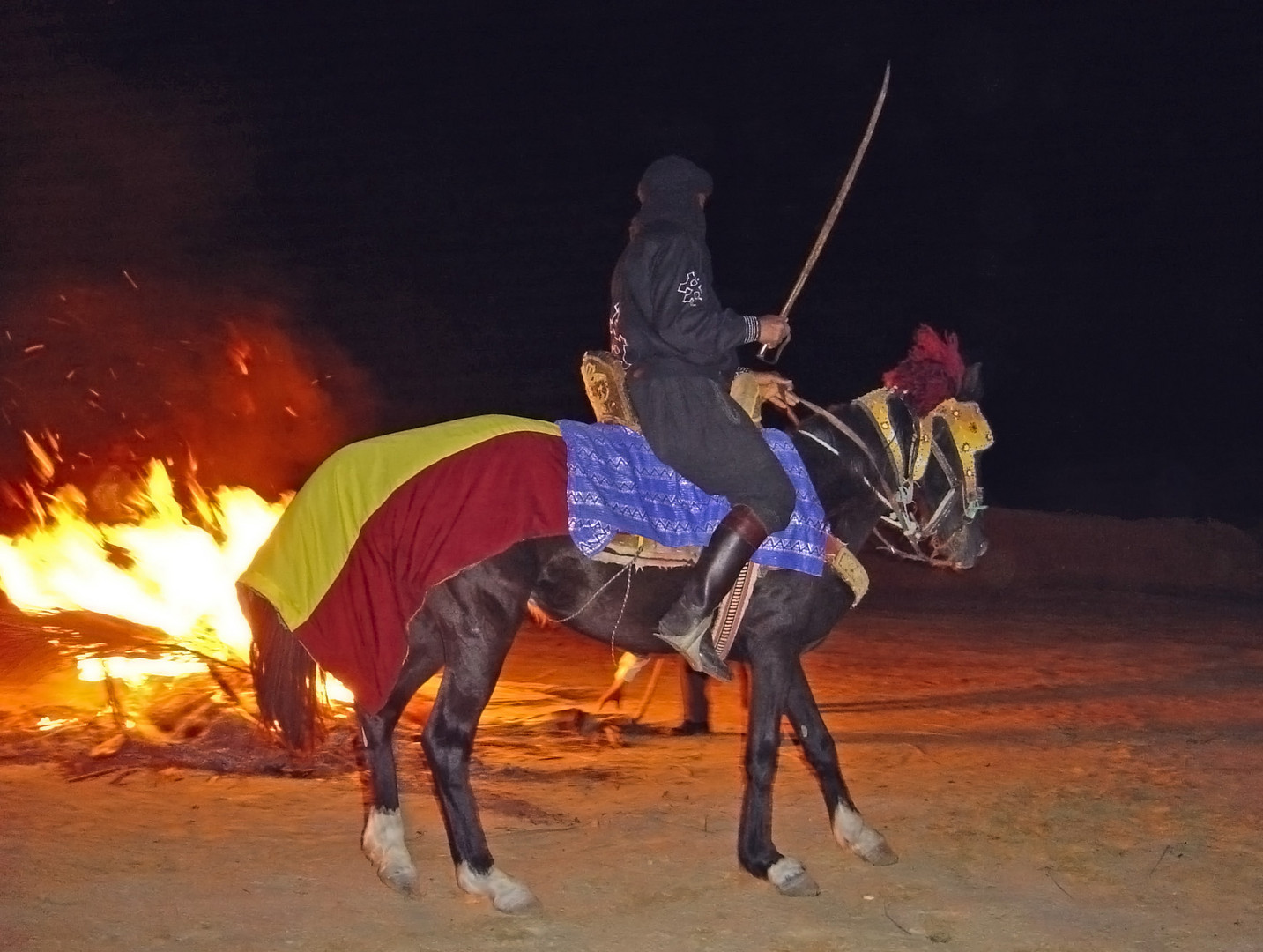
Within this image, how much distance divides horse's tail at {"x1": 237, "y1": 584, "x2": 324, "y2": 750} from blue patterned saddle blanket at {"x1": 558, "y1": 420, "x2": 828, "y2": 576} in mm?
1344

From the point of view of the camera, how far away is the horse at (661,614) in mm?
5191

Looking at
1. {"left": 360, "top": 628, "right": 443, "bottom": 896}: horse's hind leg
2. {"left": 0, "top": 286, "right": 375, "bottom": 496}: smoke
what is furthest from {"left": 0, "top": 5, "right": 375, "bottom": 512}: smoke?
{"left": 360, "top": 628, "right": 443, "bottom": 896}: horse's hind leg

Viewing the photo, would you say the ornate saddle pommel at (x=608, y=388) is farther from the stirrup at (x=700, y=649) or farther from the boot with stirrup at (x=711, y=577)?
the stirrup at (x=700, y=649)

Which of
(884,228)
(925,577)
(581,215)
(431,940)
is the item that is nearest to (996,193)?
(884,228)

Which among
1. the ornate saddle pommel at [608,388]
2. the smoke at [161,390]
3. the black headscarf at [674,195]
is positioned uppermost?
the black headscarf at [674,195]

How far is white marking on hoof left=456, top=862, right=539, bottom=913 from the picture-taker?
197 inches

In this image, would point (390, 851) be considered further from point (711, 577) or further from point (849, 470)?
point (849, 470)

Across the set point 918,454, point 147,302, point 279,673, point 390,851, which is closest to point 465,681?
point 390,851

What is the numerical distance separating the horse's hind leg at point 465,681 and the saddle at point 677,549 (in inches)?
17.6

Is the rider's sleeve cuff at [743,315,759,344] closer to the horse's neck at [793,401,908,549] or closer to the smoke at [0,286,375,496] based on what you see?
the horse's neck at [793,401,908,549]

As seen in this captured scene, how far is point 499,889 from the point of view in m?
5.04

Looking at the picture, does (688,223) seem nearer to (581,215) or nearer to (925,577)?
(925,577)

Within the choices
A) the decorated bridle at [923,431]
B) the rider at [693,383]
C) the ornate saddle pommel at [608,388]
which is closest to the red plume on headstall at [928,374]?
the decorated bridle at [923,431]

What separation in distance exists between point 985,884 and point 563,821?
6.39ft
